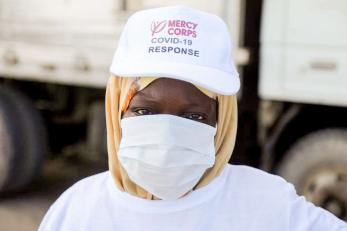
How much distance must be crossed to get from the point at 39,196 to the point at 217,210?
449 cm

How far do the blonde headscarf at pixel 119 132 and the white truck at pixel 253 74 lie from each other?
2380mm

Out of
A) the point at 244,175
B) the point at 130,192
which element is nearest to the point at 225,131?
the point at 244,175

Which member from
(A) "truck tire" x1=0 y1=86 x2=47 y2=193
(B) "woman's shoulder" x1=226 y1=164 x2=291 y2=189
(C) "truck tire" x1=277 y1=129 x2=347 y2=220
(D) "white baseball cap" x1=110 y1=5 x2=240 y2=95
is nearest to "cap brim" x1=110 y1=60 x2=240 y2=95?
(D) "white baseball cap" x1=110 y1=5 x2=240 y2=95

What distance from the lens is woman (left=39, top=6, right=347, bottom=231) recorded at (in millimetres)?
1766

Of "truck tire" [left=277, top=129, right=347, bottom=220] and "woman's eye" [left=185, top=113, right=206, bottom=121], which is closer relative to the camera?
"woman's eye" [left=185, top=113, right=206, bottom=121]

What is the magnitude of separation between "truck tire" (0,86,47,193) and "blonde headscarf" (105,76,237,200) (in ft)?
12.9

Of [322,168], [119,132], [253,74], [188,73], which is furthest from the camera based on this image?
[253,74]

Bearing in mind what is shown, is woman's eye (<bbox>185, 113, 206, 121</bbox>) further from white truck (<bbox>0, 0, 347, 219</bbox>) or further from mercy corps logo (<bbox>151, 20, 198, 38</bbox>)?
white truck (<bbox>0, 0, 347, 219</bbox>)

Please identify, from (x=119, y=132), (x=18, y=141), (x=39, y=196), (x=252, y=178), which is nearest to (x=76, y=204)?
(x=119, y=132)

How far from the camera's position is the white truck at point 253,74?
13.8ft

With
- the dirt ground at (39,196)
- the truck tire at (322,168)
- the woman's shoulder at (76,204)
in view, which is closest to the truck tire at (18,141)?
the dirt ground at (39,196)

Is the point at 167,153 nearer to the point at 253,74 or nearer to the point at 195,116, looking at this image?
the point at 195,116

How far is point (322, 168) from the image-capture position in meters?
4.41

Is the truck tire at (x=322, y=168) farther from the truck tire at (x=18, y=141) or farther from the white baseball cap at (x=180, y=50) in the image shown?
the white baseball cap at (x=180, y=50)
